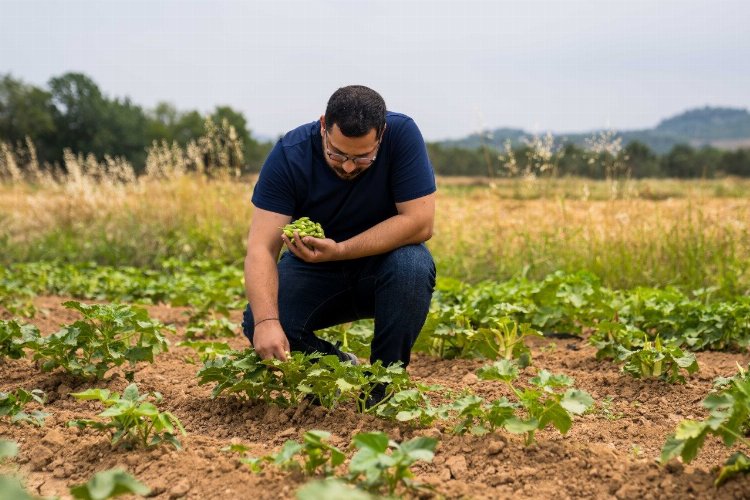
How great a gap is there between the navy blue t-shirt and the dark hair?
0.25m

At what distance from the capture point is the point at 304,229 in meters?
3.20

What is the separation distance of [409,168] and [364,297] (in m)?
0.62

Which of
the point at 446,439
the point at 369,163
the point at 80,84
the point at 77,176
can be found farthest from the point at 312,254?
the point at 80,84

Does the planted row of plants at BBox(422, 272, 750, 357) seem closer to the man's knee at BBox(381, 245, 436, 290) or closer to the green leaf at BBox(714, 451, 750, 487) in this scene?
the man's knee at BBox(381, 245, 436, 290)

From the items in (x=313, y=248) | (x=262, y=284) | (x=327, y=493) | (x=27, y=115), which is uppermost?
(x=27, y=115)

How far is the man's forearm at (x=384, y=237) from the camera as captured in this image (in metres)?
3.31

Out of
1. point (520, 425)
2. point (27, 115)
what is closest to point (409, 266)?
point (520, 425)

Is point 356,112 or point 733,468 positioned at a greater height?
point 356,112

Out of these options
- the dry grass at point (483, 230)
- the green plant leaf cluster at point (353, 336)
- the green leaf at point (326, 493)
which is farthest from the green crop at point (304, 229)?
the dry grass at point (483, 230)

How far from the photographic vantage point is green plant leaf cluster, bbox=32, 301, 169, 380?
11.2ft

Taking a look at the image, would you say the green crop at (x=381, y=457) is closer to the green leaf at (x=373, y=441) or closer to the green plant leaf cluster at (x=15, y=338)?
the green leaf at (x=373, y=441)

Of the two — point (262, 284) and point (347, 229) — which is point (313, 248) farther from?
point (347, 229)

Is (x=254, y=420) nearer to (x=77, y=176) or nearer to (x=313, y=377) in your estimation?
(x=313, y=377)

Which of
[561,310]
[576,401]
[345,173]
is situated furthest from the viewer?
[561,310]
